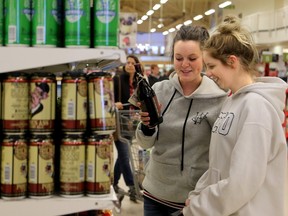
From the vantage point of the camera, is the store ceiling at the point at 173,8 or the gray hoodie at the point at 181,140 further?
the store ceiling at the point at 173,8

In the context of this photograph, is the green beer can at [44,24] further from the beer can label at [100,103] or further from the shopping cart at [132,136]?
the shopping cart at [132,136]

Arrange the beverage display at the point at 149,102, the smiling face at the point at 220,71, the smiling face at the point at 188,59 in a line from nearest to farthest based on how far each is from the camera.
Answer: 1. the smiling face at the point at 220,71
2. the beverage display at the point at 149,102
3. the smiling face at the point at 188,59

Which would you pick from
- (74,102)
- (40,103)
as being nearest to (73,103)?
(74,102)

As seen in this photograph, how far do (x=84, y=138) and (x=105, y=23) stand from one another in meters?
0.43

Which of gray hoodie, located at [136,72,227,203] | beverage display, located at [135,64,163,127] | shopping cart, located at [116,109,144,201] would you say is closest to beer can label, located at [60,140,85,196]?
beverage display, located at [135,64,163,127]

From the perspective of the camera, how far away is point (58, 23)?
5.51ft

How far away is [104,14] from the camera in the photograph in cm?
168

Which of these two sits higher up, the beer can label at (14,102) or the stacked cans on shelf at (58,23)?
the stacked cans on shelf at (58,23)

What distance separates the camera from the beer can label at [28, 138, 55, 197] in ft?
5.46

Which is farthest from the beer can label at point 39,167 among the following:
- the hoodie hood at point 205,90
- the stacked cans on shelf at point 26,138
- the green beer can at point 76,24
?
the hoodie hood at point 205,90

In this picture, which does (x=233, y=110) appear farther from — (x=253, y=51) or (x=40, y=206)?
(x=40, y=206)

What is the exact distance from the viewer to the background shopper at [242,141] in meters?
1.96

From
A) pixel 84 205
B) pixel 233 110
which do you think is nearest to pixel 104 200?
pixel 84 205

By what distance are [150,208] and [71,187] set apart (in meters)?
1.02
